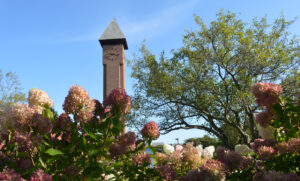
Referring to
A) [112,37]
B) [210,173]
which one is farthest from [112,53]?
[210,173]

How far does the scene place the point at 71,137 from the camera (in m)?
1.25

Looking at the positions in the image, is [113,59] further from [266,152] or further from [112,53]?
[266,152]

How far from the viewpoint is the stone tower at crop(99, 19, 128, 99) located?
16125 millimetres

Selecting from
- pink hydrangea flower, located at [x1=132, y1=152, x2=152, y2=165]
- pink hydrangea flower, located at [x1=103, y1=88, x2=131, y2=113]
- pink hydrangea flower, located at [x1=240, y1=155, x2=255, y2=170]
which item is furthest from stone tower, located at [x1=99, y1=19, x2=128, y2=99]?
pink hydrangea flower, located at [x1=240, y1=155, x2=255, y2=170]

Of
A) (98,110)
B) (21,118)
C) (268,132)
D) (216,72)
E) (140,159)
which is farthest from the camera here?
(216,72)

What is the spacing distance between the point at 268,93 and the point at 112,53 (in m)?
15.8

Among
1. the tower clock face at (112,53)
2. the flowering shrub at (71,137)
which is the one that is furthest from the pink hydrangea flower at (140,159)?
the tower clock face at (112,53)

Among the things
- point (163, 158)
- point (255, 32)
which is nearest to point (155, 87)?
point (255, 32)

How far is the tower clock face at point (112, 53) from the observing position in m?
16.5

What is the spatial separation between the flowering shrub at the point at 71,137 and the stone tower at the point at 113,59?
14438 millimetres

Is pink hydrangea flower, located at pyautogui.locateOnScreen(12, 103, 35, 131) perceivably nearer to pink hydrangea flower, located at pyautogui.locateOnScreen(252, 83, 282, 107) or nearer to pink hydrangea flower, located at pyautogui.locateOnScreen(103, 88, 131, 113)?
pink hydrangea flower, located at pyautogui.locateOnScreen(103, 88, 131, 113)

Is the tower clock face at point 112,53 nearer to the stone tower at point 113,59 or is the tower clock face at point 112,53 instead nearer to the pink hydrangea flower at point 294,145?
the stone tower at point 113,59

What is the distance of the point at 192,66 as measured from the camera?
1290cm

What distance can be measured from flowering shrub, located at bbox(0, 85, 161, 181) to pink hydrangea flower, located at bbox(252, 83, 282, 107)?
0.62 metres
